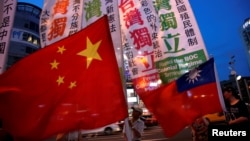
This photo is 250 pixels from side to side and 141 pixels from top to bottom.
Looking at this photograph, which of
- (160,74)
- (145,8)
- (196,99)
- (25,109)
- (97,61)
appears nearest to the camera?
(25,109)

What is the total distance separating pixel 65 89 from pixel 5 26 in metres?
2.57

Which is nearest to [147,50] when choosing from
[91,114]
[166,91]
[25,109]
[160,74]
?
[160,74]

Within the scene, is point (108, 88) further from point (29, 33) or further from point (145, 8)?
point (29, 33)

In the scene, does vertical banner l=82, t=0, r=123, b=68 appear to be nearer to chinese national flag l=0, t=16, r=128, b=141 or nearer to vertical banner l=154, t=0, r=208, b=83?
chinese national flag l=0, t=16, r=128, b=141

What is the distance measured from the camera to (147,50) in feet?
24.7

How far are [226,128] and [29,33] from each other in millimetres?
48089

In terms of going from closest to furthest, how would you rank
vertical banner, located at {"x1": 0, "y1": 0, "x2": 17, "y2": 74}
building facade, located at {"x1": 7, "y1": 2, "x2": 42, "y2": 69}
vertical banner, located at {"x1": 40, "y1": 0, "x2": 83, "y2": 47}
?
1. vertical banner, located at {"x1": 0, "y1": 0, "x2": 17, "y2": 74}
2. vertical banner, located at {"x1": 40, "y1": 0, "x2": 83, "y2": 47}
3. building facade, located at {"x1": 7, "y1": 2, "x2": 42, "y2": 69}

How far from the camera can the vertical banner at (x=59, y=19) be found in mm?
6570

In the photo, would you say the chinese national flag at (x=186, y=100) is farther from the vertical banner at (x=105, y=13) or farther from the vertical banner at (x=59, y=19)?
the vertical banner at (x=59, y=19)

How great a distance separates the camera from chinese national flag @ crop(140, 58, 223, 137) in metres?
5.53

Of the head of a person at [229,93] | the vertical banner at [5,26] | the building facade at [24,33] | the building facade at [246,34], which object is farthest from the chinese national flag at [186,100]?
the building facade at [246,34]

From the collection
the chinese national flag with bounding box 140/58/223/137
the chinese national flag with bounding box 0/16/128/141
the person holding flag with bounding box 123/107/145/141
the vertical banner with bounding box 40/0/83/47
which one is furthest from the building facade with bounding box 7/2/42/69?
the chinese national flag with bounding box 0/16/128/141

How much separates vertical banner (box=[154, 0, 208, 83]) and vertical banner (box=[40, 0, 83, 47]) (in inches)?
89.1

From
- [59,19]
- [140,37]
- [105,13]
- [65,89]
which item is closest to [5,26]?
[59,19]
